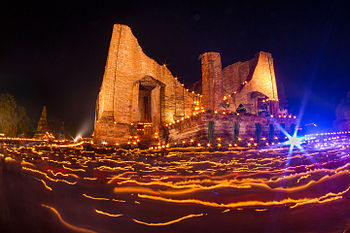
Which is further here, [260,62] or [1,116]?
[1,116]

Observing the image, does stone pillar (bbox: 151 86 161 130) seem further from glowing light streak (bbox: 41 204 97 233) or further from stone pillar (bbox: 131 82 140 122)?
glowing light streak (bbox: 41 204 97 233)

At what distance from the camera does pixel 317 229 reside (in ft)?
9.18

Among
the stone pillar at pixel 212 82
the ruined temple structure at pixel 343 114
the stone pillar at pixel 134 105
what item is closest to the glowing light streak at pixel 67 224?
the stone pillar at pixel 134 105

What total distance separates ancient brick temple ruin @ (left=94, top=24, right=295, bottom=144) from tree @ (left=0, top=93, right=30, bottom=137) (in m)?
18.5

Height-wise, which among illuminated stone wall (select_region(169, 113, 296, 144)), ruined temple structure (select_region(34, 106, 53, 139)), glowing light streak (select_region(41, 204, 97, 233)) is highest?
ruined temple structure (select_region(34, 106, 53, 139))

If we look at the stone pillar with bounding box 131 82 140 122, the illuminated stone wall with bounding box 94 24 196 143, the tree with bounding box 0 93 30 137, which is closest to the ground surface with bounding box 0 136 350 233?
the illuminated stone wall with bounding box 94 24 196 143

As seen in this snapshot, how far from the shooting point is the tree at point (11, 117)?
83.1 feet

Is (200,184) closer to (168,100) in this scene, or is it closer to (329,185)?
(329,185)

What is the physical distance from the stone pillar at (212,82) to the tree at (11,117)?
24352 mm

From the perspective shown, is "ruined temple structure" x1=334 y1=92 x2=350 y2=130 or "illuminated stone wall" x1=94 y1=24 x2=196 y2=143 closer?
"illuminated stone wall" x1=94 y1=24 x2=196 y2=143

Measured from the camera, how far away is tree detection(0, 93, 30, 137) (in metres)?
25.3

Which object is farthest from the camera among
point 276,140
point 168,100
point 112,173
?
point 168,100

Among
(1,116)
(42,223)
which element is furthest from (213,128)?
(1,116)

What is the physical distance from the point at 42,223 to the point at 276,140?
43.9 ft
